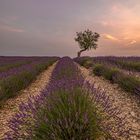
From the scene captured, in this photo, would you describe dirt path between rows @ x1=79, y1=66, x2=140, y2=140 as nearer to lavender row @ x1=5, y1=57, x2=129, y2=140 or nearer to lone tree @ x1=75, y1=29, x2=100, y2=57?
lavender row @ x1=5, y1=57, x2=129, y2=140

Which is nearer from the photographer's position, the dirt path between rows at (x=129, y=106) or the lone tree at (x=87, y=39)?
the dirt path between rows at (x=129, y=106)

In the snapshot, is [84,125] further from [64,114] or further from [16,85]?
[16,85]

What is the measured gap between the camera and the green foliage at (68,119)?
371 cm

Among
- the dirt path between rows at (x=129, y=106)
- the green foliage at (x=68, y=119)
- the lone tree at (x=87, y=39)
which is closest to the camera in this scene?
the green foliage at (x=68, y=119)

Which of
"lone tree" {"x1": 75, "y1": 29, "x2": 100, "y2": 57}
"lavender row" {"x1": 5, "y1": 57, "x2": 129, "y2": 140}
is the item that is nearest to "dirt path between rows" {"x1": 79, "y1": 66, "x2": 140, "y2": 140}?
"lavender row" {"x1": 5, "y1": 57, "x2": 129, "y2": 140}

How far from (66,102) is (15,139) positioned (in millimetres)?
807

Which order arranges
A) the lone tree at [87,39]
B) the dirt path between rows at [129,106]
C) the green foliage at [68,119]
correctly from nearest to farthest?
1. the green foliage at [68,119]
2. the dirt path between rows at [129,106]
3. the lone tree at [87,39]

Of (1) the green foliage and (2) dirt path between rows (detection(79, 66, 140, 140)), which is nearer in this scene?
(1) the green foliage

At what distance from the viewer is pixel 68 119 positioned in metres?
3.80

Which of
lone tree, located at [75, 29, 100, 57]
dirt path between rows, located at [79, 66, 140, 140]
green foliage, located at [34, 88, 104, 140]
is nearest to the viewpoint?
green foliage, located at [34, 88, 104, 140]

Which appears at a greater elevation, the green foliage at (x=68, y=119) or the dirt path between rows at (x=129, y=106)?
the green foliage at (x=68, y=119)

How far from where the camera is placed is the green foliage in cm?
371

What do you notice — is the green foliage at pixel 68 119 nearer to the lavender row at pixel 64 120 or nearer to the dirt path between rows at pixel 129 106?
the lavender row at pixel 64 120

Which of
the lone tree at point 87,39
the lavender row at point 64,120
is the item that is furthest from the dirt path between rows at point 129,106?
the lone tree at point 87,39
